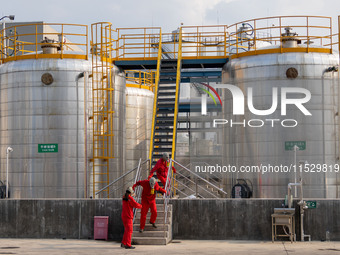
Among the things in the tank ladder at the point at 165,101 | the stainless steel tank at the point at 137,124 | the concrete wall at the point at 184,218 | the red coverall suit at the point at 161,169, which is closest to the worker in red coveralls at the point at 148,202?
the concrete wall at the point at 184,218

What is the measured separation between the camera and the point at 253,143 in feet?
88.5

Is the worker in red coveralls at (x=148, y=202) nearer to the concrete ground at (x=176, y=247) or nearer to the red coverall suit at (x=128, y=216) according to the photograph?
the red coverall suit at (x=128, y=216)

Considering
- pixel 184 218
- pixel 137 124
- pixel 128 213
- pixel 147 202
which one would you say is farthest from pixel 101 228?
pixel 137 124

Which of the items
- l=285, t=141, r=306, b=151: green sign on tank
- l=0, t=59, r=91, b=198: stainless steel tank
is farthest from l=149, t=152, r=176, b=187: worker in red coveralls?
l=0, t=59, r=91, b=198: stainless steel tank

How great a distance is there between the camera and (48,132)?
92.0 ft

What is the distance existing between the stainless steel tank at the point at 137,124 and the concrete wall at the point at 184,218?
17.1 m

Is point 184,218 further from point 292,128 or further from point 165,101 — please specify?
point 165,101

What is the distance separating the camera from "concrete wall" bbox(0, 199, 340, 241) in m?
19.0

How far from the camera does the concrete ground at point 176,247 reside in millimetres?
16391

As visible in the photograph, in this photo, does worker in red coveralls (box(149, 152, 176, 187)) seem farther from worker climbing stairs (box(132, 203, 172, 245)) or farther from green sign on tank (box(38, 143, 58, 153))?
green sign on tank (box(38, 143, 58, 153))

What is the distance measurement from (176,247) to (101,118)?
41.6 feet

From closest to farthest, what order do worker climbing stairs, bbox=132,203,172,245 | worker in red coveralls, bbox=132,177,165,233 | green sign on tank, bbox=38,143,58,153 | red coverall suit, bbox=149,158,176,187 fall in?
worker climbing stairs, bbox=132,203,172,245 → worker in red coveralls, bbox=132,177,165,233 → red coverall suit, bbox=149,158,176,187 → green sign on tank, bbox=38,143,58,153

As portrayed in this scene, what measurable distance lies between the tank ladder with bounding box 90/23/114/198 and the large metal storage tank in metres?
6.25

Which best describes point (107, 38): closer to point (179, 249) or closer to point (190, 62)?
point (190, 62)
